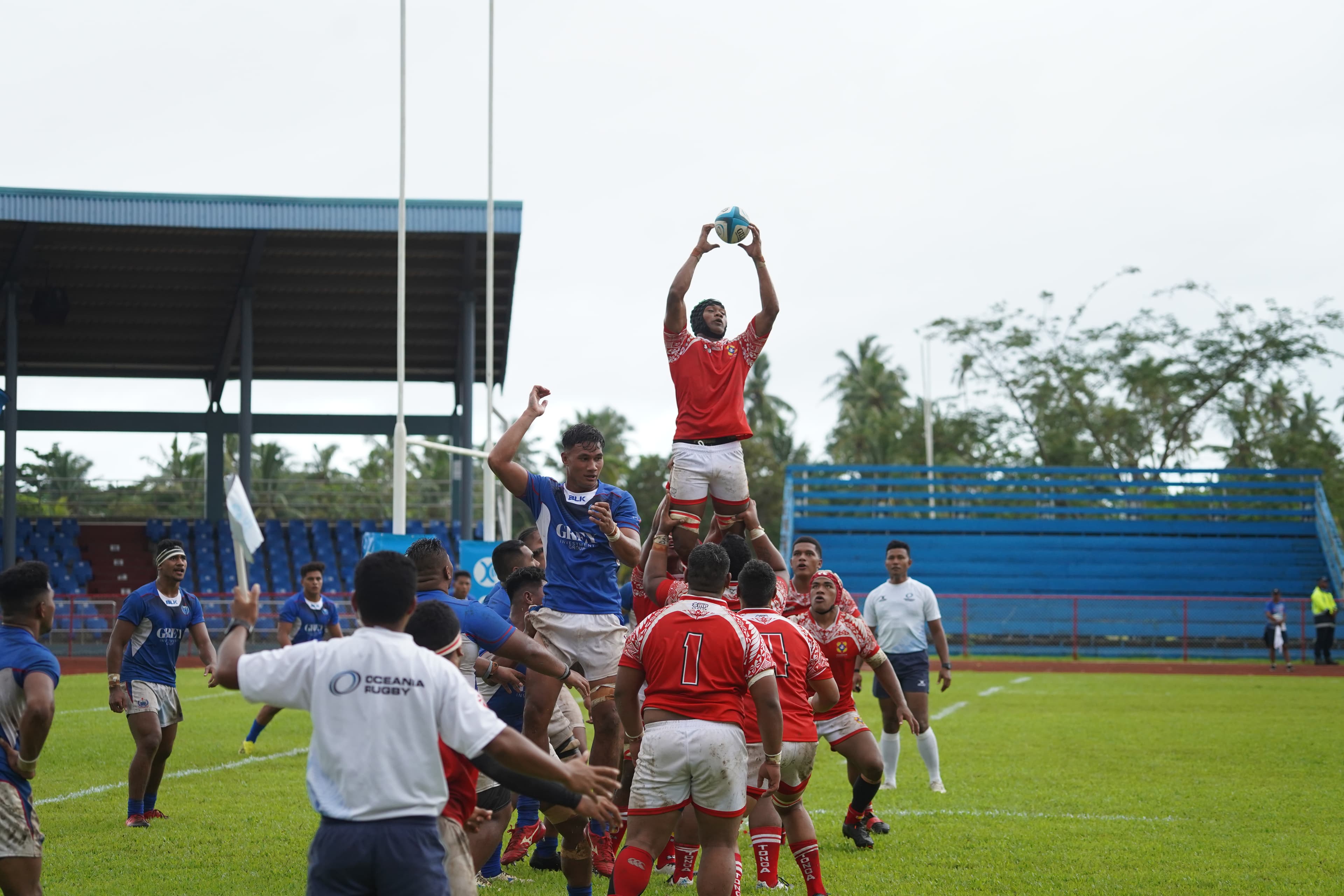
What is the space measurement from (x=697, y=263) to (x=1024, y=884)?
4580mm

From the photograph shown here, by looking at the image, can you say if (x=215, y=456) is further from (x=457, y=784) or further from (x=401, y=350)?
(x=457, y=784)

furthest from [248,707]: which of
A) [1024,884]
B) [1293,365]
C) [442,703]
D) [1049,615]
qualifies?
[1293,365]

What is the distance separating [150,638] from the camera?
35.3 ft

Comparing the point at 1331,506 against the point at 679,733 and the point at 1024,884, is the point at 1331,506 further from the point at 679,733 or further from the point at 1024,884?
the point at 679,733

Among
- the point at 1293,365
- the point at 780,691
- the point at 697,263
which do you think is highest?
the point at 1293,365

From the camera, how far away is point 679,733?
627 centimetres

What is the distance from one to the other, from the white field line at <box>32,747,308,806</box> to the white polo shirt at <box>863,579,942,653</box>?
7.17 m

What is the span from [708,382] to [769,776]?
8.93 feet

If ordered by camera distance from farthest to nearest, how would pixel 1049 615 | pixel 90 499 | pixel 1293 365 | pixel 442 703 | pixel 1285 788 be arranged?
pixel 1293 365 < pixel 90 499 < pixel 1049 615 < pixel 1285 788 < pixel 442 703

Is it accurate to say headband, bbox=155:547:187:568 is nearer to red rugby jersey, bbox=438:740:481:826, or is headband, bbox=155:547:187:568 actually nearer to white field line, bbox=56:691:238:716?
red rugby jersey, bbox=438:740:481:826

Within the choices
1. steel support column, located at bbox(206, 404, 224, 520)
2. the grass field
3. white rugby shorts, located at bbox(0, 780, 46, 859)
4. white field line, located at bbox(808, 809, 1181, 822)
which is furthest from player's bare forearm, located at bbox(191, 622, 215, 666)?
steel support column, located at bbox(206, 404, 224, 520)

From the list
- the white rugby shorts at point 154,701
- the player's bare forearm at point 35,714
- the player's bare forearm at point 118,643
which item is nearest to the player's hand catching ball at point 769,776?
the player's bare forearm at point 35,714

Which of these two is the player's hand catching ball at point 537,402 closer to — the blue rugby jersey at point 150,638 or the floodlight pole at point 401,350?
the blue rugby jersey at point 150,638

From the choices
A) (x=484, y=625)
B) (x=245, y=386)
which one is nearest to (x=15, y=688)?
(x=484, y=625)
